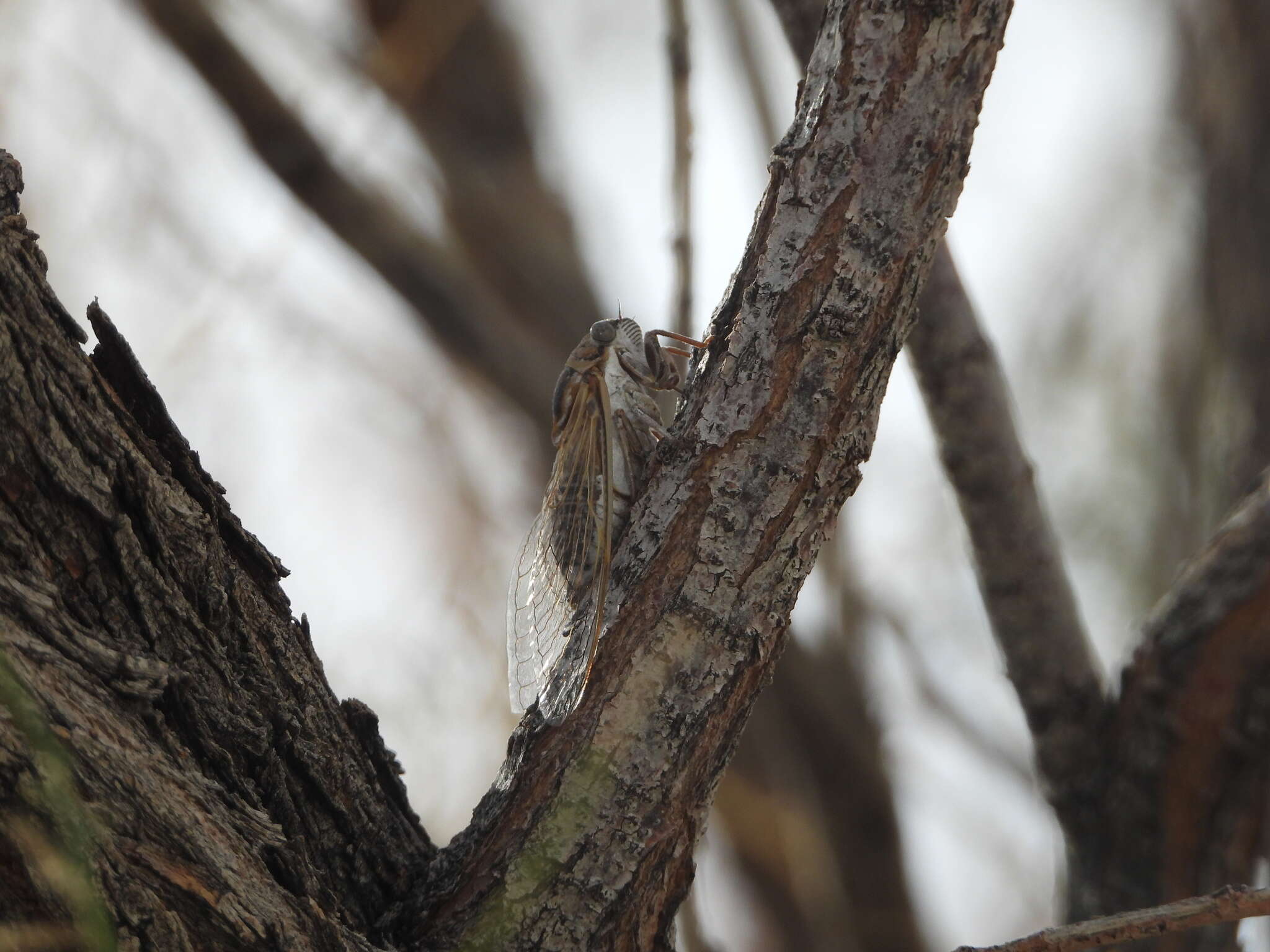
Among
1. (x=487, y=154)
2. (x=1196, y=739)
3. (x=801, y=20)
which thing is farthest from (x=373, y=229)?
(x=1196, y=739)

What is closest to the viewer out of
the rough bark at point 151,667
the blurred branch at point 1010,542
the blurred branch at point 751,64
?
the rough bark at point 151,667

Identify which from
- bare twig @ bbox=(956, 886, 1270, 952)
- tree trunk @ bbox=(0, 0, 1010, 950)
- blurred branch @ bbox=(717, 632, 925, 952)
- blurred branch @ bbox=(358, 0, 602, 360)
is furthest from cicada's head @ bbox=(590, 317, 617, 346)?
blurred branch @ bbox=(717, 632, 925, 952)

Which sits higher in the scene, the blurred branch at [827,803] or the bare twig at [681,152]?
the bare twig at [681,152]

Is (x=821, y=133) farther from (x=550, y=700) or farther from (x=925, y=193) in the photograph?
(x=550, y=700)

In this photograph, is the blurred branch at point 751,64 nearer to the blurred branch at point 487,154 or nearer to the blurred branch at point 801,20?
the blurred branch at point 487,154

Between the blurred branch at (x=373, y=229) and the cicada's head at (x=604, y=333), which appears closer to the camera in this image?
the cicada's head at (x=604, y=333)

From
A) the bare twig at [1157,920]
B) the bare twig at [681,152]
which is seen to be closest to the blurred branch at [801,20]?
the bare twig at [681,152]
